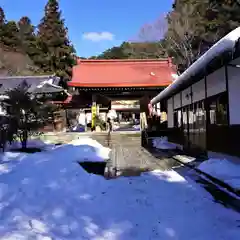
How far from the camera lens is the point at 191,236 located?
3953 millimetres

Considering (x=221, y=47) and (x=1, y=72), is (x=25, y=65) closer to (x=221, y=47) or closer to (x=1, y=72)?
(x=1, y=72)

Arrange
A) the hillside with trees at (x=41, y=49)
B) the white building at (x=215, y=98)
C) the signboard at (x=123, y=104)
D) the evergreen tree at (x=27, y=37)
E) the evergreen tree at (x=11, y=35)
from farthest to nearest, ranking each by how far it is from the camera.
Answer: the evergreen tree at (x=11, y=35)
the evergreen tree at (x=27, y=37)
the hillside with trees at (x=41, y=49)
the signboard at (x=123, y=104)
the white building at (x=215, y=98)

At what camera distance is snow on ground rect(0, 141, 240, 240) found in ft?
13.4

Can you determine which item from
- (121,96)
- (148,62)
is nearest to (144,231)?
(121,96)

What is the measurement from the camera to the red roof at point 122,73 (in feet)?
77.9

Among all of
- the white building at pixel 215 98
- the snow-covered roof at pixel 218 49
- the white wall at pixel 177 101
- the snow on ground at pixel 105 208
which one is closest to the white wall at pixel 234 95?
the white building at pixel 215 98

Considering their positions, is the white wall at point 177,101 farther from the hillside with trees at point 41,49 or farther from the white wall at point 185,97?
the hillside with trees at point 41,49

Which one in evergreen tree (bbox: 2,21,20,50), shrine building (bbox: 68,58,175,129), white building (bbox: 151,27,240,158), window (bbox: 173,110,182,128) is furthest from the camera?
evergreen tree (bbox: 2,21,20,50)

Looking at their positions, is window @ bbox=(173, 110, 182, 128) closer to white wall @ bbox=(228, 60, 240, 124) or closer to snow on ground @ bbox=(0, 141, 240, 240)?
white wall @ bbox=(228, 60, 240, 124)

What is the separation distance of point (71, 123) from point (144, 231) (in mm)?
26094

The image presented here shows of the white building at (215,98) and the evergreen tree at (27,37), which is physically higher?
the evergreen tree at (27,37)

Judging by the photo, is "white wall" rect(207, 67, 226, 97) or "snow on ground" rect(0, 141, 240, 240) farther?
"white wall" rect(207, 67, 226, 97)

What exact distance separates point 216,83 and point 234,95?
1199 mm

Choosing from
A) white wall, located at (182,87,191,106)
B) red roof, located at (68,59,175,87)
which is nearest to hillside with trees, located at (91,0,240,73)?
red roof, located at (68,59,175,87)
